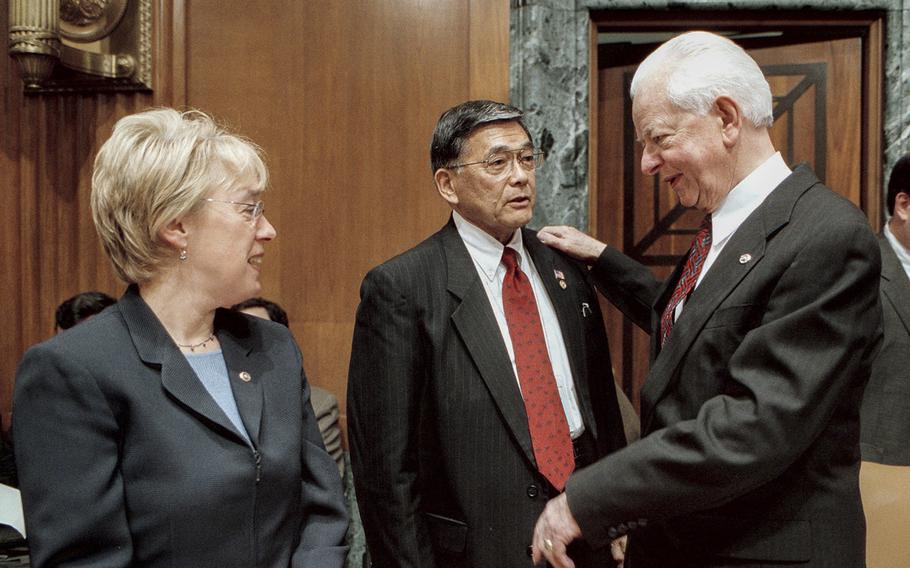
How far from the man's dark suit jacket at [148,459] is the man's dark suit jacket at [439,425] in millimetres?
438

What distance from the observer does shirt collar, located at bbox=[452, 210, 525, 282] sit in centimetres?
221

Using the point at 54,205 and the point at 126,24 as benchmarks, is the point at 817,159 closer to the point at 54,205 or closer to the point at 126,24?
the point at 126,24

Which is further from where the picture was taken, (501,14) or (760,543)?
(501,14)

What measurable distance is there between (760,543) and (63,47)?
3066mm

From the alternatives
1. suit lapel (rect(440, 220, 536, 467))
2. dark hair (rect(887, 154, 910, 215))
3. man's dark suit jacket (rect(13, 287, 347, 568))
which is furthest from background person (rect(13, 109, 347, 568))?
dark hair (rect(887, 154, 910, 215))

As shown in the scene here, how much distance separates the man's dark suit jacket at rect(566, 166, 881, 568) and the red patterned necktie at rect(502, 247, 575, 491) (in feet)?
1.50

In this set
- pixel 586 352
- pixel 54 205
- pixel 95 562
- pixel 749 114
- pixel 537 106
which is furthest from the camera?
pixel 54 205

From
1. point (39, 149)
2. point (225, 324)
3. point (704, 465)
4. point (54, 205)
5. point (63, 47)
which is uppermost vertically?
point (63, 47)

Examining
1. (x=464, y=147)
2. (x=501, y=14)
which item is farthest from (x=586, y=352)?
(x=501, y=14)

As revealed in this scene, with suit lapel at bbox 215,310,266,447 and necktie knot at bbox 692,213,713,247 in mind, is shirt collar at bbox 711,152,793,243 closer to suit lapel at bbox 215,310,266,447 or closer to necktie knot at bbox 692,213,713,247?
necktie knot at bbox 692,213,713,247

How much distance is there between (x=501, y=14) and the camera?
3.19 metres

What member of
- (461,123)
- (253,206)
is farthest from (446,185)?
(253,206)

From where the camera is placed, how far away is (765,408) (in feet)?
4.51

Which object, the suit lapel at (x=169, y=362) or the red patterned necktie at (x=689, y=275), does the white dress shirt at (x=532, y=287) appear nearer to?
the red patterned necktie at (x=689, y=275)
